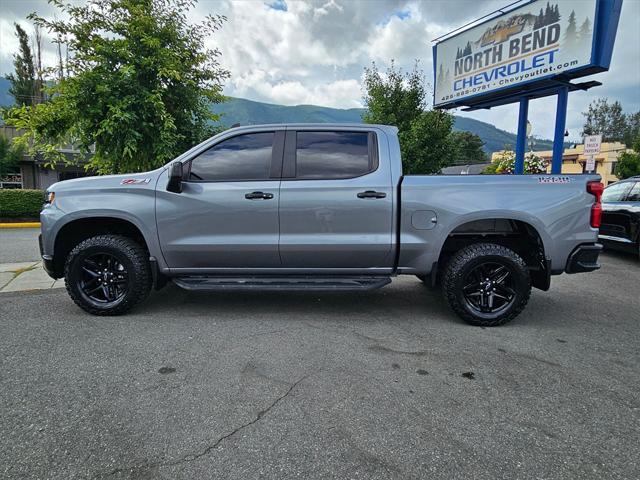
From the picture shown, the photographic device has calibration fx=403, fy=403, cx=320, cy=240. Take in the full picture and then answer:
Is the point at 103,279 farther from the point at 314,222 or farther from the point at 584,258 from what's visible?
the point at 584,258

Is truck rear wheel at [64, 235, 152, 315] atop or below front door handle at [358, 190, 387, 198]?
below

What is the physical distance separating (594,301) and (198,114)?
809 centimetres

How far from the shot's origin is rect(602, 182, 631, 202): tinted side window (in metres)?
8.00

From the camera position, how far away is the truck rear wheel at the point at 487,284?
4039mm

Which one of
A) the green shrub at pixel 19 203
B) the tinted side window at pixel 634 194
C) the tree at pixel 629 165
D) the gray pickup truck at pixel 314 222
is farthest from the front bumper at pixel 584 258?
the tree at pixel 629 165

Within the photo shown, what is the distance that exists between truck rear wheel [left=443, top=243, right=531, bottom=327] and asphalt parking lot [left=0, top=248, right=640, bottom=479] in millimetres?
190

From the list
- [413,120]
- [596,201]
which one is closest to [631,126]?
[413,120]

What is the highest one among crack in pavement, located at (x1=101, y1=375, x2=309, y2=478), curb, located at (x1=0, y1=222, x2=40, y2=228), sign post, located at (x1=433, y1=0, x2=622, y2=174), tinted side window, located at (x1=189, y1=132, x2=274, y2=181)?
sign post, located at (x1=433, y1=0, x2=622, y2=174)

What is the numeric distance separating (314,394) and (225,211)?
2.13 meters

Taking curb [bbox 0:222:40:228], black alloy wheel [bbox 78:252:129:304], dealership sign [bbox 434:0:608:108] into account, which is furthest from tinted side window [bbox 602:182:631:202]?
curb [bbox 0:222:40:228]

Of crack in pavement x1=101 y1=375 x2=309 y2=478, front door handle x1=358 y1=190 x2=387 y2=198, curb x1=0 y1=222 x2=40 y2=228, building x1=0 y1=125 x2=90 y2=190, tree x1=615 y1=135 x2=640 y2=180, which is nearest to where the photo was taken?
crack in pavement x1=101 y1=375 x2=309 y2=478

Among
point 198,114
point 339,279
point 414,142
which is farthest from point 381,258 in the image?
point 414,142

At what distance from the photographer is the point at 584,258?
406 centimetres

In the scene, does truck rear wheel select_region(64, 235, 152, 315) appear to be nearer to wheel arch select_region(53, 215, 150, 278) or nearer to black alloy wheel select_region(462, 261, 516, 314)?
wheel arch select_region(53, 215, 150, 278)
